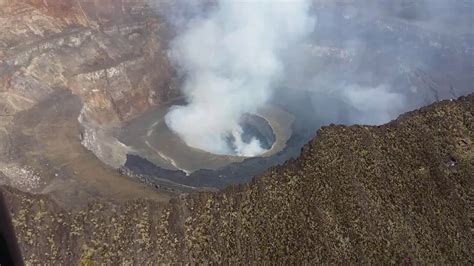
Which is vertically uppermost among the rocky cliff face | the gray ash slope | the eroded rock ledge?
the eroded rock ledge

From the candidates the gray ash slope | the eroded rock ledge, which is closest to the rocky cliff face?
the gray ash slope

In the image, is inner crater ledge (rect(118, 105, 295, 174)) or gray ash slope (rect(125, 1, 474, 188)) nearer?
inner crater ledge (rect(118, 105, 295, 174))

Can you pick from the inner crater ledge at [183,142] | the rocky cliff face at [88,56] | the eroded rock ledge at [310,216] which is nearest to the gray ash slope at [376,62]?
the inner crater ledge at [183,142]

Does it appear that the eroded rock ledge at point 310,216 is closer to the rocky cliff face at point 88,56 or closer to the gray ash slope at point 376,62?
the gray ash slope at point 376,62

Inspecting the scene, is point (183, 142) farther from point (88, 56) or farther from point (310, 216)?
point (310, 216)

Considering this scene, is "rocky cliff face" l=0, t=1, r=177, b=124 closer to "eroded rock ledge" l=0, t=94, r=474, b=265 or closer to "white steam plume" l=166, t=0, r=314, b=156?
"white steam plume" l=166, t=0, r=314, b=156

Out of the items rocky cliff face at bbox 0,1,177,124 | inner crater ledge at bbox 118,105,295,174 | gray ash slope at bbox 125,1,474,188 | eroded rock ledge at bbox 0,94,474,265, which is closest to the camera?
eroded rock ledge at bbox 0,94,474,265

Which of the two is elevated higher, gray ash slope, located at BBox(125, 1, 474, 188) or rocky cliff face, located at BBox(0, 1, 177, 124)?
rocky cliff face, located at BBox(0, 1, 177, 124)
